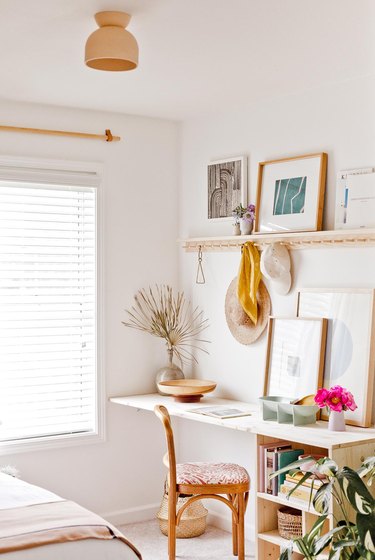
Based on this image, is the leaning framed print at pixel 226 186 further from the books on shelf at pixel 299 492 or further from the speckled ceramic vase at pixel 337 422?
the books on shelf at pixel 299 492

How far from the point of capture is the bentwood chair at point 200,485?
14.0 feet

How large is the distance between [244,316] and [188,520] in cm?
126

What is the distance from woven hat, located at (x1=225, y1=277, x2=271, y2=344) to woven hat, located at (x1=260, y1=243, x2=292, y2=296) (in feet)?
0.71

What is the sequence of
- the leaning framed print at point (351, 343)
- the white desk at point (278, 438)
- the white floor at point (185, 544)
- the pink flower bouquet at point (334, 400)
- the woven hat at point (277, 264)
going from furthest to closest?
1. the white floor at point (185, 544)
2. the woven hat at point (277, 264)
3. the leaning framed print at point (351, 343)
4. the pink flower bouquet at point (334, 400)
5. the white desk at point (278, 438)

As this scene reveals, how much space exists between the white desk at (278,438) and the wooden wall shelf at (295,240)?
0.92 meters

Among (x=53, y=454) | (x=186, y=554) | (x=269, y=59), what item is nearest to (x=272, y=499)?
(x=186, y=554)

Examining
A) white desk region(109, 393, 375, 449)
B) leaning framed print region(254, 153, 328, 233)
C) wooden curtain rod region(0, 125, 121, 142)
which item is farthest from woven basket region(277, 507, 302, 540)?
wooden curtain rod region(0, 125, 121, 142)

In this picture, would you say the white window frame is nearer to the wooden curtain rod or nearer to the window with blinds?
the window with blinds

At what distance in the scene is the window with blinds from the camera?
4.78 metres

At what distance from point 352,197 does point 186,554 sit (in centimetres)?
220

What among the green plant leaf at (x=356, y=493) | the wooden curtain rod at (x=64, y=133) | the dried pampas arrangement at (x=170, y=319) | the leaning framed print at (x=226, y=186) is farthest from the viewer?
the dried pampas arrangement at (x=170, y=319)

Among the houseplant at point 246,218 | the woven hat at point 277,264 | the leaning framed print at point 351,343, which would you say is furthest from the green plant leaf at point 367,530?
the houseplant at point 246,218

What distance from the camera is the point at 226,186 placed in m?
5.02

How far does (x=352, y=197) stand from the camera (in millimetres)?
4137
